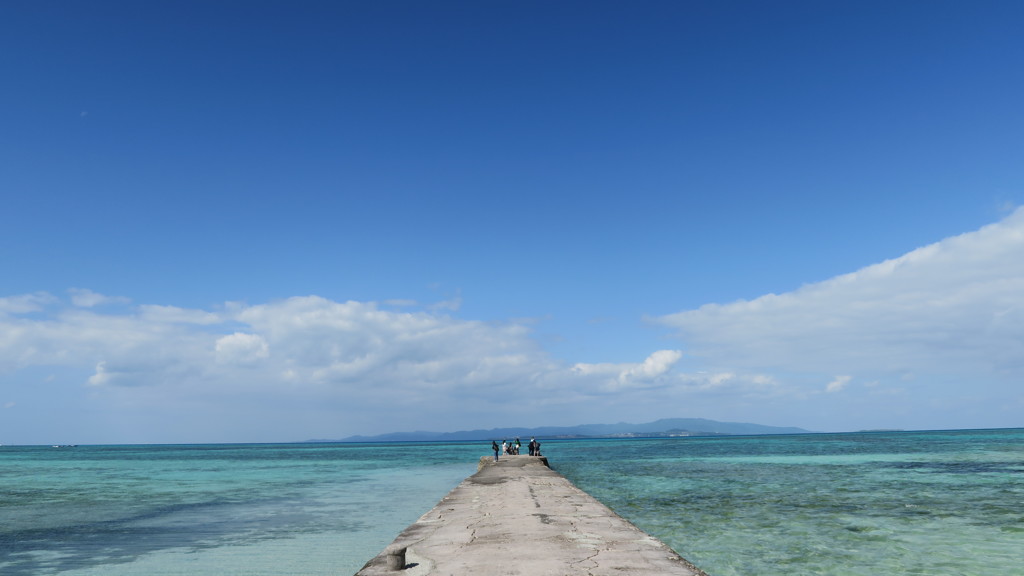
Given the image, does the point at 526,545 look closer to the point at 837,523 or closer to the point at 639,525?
the point at 639,525

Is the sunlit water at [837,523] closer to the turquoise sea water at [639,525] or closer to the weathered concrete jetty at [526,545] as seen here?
the turquoise sea water at [639,525]

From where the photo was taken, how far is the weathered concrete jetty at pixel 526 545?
8133 millimetres

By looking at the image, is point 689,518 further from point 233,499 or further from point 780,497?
point 233,499

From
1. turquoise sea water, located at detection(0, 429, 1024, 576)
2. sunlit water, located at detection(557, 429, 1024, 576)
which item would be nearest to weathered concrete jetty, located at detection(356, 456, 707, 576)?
turquoise sea water, located at detection(0, 429, 1024, 576)

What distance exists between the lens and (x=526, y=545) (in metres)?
9.73

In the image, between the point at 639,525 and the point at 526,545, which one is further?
the point at 639,525

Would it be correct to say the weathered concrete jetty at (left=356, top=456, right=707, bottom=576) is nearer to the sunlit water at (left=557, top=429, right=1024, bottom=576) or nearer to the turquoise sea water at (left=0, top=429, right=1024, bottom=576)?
the turquoise sea water at (left=0, top=429, right=1024, bottom=576)

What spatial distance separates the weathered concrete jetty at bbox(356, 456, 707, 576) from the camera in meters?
8.13

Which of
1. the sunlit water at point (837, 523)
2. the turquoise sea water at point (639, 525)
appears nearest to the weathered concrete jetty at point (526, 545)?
the turquoise sea water at point (639, 525)

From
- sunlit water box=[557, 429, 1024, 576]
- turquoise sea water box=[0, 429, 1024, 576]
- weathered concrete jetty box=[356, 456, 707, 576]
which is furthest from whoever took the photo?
turquoise sea water box=[0, 429, 1024, 576]

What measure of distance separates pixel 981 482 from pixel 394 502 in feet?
87.2

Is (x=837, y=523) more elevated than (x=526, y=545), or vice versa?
(x=526, y=545)

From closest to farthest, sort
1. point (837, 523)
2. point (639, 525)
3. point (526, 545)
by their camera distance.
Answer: point (526, 545), point (837, 523), point (639, 525)

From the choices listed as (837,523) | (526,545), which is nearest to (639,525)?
(837,523)
